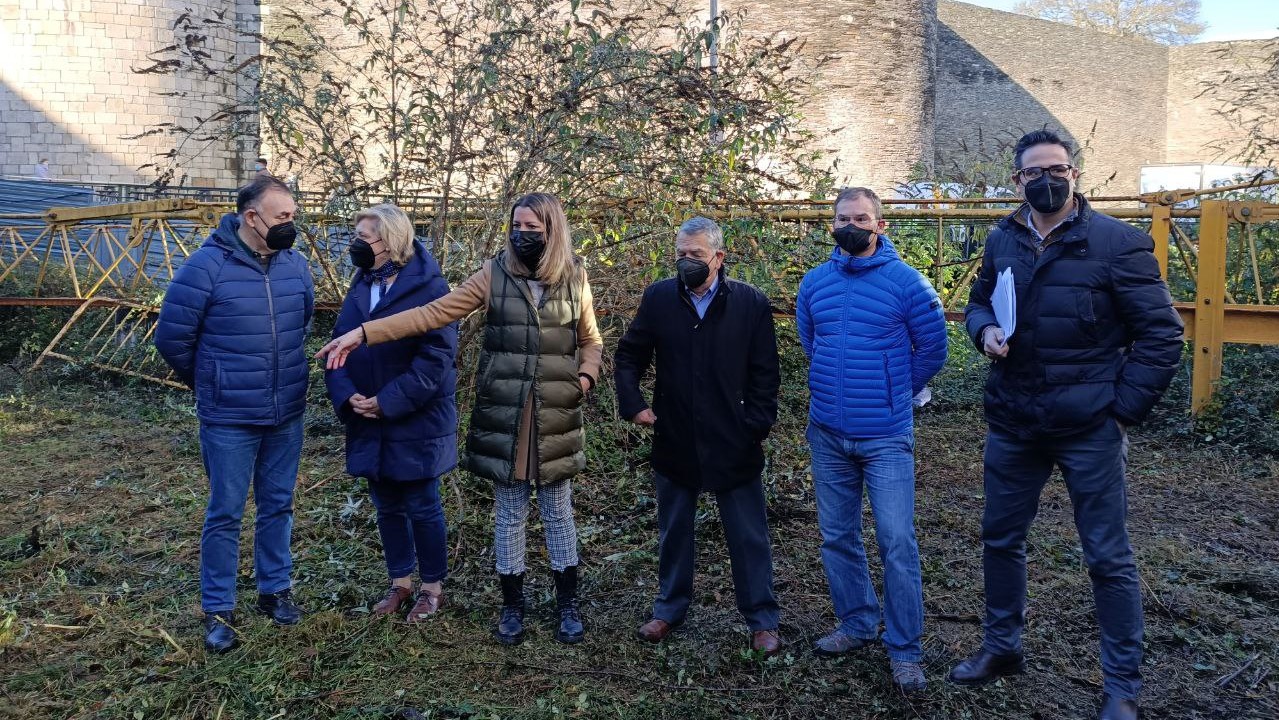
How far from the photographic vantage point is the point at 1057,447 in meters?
3.20

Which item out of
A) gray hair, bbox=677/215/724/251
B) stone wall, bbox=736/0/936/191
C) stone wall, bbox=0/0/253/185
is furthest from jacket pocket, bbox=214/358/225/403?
stone wall, bbox=0/0/253/185

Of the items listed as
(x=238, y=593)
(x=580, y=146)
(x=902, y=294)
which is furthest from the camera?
(x=580, y=146)

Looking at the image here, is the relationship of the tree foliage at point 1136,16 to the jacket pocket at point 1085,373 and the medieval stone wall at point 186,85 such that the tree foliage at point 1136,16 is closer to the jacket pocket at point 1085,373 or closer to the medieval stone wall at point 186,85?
the medieval stone wall at point 186,85

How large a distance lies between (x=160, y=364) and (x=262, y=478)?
6.31 m

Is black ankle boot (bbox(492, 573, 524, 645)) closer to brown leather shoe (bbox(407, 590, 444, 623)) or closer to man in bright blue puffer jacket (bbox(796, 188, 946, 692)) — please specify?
brown leather shoe (bbox(407, 590, 444, 623))

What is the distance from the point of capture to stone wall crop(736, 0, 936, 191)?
19.0 metres

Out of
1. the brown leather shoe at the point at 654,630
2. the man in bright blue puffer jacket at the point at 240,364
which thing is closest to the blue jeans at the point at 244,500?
the man in bright blue puffer jacket at the point at 240,364

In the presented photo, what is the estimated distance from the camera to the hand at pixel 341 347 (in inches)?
140

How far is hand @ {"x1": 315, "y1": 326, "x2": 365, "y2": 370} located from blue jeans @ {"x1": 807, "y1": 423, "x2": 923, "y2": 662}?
1749 millimetres

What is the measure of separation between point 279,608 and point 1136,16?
3940 cm

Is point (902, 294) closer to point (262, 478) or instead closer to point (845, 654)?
point (845, 654)

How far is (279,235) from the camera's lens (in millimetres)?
3717

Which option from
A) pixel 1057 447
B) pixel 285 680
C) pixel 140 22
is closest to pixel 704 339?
pixel 1057 447

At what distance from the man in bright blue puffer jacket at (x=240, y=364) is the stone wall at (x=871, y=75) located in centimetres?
1633
